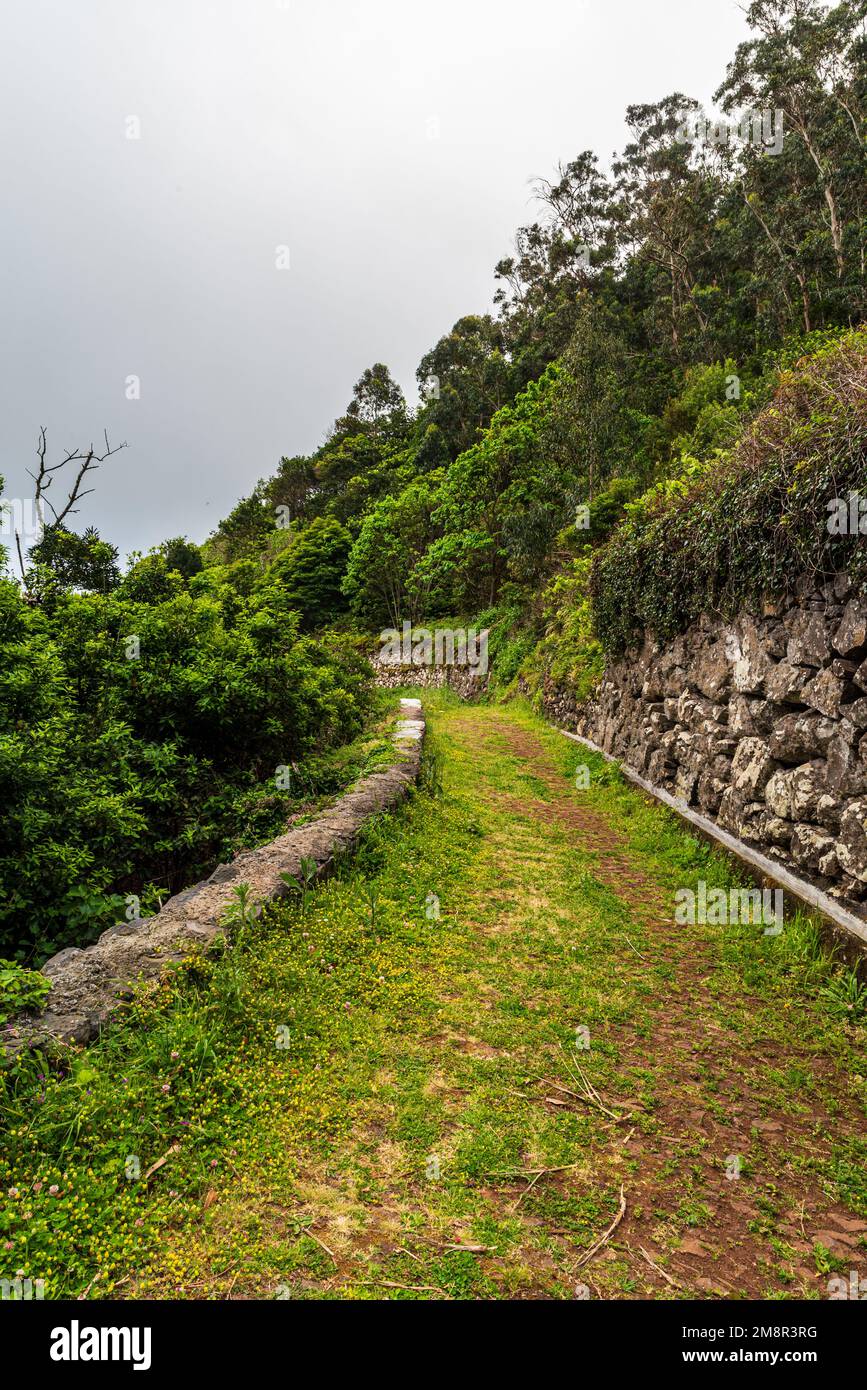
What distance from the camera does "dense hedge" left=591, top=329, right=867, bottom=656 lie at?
451 centimetres

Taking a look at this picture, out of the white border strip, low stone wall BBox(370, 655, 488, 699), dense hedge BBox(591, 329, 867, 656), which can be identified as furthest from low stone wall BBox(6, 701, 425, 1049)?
low stone wall BBox(370, 655, 488, 699)

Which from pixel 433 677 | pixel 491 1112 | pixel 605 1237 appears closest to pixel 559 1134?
pixel 491 1112

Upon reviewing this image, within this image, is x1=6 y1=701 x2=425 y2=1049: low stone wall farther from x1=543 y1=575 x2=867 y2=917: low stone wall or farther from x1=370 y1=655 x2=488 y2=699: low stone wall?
x1=370 y1=655 x2=488 y2=699: low stone wall

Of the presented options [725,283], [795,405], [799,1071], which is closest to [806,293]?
[725,283]

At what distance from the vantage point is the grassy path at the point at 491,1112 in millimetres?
2359

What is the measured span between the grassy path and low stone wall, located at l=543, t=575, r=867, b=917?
73 centimetres

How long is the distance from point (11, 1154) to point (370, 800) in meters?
4.39

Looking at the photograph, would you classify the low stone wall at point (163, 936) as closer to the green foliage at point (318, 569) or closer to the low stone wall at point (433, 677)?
the low stone wall at point (433, 677)

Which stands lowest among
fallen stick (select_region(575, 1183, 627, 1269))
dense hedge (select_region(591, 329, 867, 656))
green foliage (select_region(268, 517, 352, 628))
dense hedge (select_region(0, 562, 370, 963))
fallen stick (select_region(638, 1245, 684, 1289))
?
fallen stick (select_region(638, 1245, 684, 1289))

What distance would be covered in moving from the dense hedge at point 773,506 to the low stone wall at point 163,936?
405cm

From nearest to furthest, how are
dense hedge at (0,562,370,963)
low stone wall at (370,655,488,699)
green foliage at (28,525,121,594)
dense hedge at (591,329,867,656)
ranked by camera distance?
1. dense hedge at (591,329,867,656)
2. dense hedge at (0,562,370,963)
3. green foliage at (28,525,121,594)
4. low stone wall at (370,655,488,699)

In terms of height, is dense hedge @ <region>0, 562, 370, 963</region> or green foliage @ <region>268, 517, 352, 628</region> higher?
green foliage @ <region>268, 517, 352, 628</region>

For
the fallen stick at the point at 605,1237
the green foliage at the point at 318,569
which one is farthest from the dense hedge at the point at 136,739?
the green foliage at the point at 318,569
